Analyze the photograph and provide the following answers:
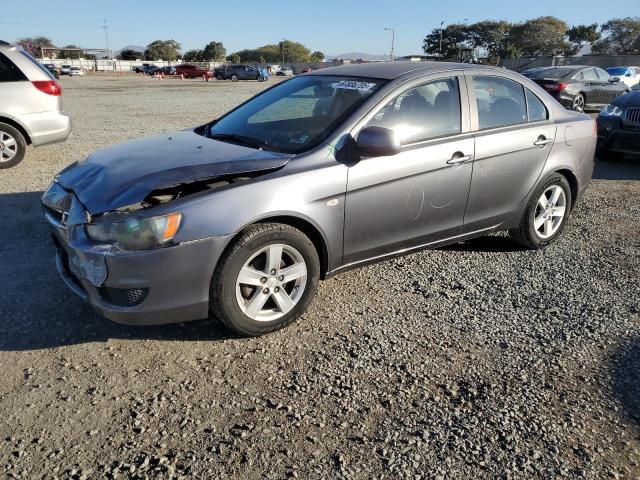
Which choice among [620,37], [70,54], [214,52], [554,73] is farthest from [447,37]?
[554,73]

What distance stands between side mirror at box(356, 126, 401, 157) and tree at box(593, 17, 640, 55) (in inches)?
3671

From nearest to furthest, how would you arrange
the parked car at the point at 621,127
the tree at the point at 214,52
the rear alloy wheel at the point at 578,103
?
the parked car at the point at 621,127
the rear alloy wheel at the point at 578,103
the tree at the point at 214,52

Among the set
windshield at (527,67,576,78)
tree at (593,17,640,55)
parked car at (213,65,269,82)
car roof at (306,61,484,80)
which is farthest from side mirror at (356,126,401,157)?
tree at (593,17,640,55)

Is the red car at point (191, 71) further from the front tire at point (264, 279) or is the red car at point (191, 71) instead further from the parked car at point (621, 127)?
the front tire at point (264, 279)

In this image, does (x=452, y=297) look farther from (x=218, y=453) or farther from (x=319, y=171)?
(x=218, y=453)

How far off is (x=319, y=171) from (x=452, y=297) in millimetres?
1408

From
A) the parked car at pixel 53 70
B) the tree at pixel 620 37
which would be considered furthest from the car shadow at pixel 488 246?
the tree at pixel 620 37

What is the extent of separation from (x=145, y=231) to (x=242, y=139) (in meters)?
1.33

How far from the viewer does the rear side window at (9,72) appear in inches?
295

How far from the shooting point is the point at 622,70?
25.7 m

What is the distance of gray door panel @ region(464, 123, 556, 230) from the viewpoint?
4.12 metres

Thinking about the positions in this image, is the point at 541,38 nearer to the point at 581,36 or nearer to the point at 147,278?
the point at 581,36

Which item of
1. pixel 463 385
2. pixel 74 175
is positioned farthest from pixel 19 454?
pixel 463 385

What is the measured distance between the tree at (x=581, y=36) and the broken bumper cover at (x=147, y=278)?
336 feet
